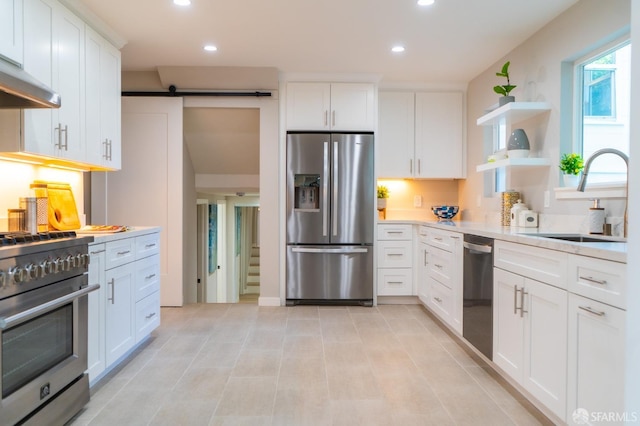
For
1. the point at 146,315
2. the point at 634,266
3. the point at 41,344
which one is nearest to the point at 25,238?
the point at 41,344

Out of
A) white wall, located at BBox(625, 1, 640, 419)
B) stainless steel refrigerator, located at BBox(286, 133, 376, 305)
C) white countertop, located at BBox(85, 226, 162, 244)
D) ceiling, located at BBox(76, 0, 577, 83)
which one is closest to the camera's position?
white wall, located at BBox(625, 1, 640, 419)

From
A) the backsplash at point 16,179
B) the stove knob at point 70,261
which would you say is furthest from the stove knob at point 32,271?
the backsplash at point 16,179

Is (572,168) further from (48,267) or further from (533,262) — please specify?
(48,267)

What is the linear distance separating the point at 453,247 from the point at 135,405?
2.41 meters

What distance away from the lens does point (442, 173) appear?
4617 mm

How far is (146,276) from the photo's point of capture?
3057 millimetres

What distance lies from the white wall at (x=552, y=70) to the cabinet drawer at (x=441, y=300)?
38.0 inches

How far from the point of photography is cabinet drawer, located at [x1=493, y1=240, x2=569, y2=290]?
184 centimetres

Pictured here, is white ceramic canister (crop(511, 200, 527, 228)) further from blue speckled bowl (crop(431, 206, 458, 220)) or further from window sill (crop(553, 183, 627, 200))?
blue speckled bowl (crop(431, 206, 458, 220))

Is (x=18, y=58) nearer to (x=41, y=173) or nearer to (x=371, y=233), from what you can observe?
(x=41, y=173)

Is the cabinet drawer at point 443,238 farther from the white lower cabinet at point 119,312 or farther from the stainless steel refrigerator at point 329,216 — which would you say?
the white lower cabinet at point 119,312

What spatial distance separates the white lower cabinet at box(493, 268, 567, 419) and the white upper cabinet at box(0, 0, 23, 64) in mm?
2930

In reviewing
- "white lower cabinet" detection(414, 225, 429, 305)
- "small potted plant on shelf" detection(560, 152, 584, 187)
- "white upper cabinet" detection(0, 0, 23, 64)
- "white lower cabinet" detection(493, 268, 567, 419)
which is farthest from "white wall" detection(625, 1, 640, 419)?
"white lower cabinet" detection(414, 225, 429, 305)

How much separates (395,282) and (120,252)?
9.19 ft
